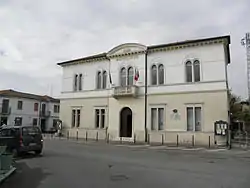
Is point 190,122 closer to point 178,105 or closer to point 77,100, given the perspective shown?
point 178,105

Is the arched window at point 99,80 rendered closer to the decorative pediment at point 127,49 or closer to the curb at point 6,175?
the decorative pediment at point 127,49

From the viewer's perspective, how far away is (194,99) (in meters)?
26.6

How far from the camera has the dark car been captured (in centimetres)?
1555

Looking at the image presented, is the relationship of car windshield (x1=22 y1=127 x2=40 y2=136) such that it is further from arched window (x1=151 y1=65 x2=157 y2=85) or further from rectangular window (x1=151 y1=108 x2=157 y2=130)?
arched window (x1=151 y1=65 x2=157 y2=85)

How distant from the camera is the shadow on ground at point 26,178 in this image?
27.8 feet

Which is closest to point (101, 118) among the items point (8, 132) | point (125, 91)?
point (125, 91)

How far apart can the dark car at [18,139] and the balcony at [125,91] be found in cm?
1431

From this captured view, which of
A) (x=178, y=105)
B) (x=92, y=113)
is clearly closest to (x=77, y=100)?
(x=92, y=113)

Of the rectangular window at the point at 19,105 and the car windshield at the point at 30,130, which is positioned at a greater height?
the rectangular window at the point at 19,105

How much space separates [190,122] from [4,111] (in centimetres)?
3664

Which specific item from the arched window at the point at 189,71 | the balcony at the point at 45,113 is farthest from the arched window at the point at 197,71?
the balcony at the point at 45,113

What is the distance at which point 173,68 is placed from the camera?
92.6 feet

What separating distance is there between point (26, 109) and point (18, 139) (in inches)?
1638

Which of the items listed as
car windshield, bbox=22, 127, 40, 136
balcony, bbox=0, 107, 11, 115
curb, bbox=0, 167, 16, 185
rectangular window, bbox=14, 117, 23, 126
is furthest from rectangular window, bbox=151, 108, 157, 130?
balcony, bbox=0, 107, 11, 115
